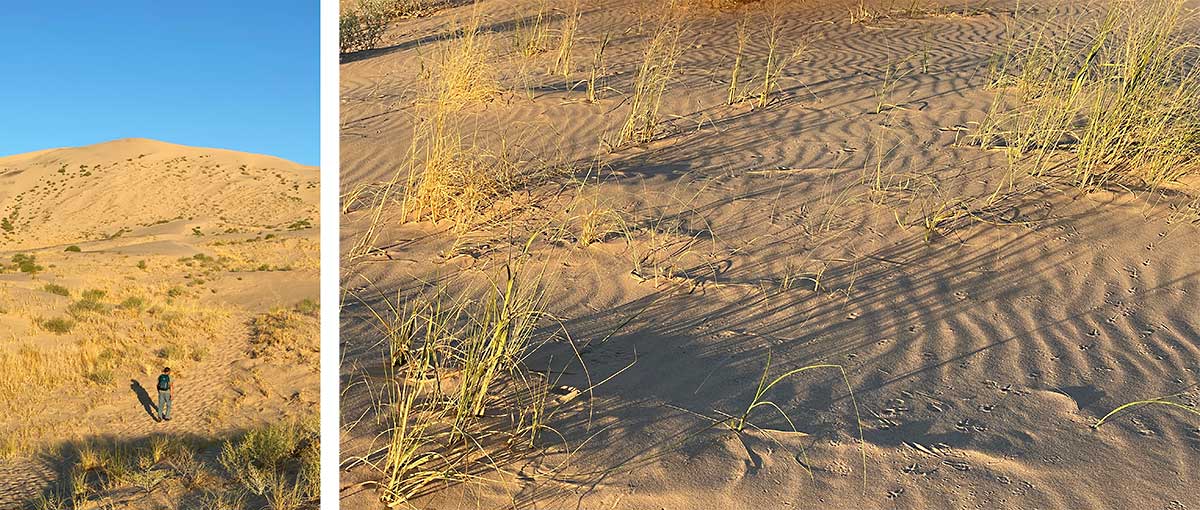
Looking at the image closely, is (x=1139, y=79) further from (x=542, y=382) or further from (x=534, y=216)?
(x=542, y=382)

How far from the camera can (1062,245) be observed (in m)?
4.71

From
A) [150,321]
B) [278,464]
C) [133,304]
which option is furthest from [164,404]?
[133,304]

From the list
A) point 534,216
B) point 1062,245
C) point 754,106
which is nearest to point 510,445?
point 534,216

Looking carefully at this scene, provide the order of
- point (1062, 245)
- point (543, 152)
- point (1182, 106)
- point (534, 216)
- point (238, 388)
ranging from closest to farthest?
point (1062, 245)
point (534, 216)
point (1182, 106)
point (543, 152)
point (238, 388)

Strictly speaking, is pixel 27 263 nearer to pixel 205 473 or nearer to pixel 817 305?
pixel 205 473

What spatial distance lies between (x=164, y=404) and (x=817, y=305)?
18.0 metres

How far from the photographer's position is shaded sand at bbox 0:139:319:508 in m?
18.8

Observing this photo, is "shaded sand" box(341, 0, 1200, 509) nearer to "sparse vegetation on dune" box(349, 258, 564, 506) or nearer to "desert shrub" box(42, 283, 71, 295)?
"sparse vegetation on dune" box(349, 258, 564, 506)

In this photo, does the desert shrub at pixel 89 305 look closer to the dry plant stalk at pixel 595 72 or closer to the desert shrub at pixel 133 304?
the desert shrub at pixel 133 304

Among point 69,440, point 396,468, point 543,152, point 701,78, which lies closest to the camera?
point 396,468

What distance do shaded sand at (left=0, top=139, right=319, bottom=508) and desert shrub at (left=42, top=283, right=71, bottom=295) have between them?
119mm

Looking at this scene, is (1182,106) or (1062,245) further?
(1182,106)

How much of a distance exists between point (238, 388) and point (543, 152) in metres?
17.9

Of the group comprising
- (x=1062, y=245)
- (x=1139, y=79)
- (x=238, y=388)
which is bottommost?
(x=238, y=388)
